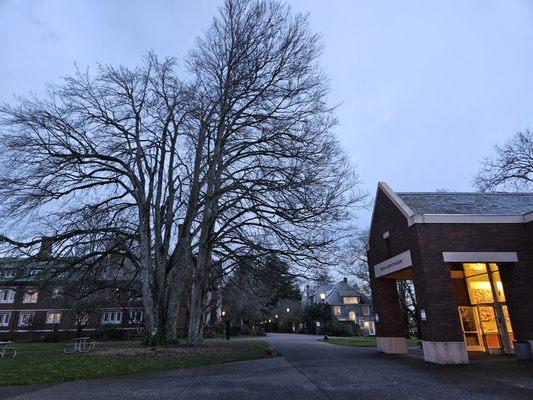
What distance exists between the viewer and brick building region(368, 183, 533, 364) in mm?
14383

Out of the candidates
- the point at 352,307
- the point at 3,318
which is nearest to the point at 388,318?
the point at 3,318

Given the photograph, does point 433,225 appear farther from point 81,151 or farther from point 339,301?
point 339,301

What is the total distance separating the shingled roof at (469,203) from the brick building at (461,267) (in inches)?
1.7

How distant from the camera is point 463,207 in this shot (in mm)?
17344

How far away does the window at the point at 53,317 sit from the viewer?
48.2 meters

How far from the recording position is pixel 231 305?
5250 cm

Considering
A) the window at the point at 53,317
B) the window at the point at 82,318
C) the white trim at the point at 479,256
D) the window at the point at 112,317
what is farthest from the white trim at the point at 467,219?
the window at the point at 53,317

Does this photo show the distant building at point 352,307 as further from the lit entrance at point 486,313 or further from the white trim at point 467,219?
the white trim at point 467,219

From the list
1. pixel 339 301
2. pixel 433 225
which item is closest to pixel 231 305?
pixel 339 301

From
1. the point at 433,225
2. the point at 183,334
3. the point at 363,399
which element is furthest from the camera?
the point at 183,334

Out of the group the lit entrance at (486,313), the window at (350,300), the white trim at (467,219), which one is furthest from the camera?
the window at (350,300)

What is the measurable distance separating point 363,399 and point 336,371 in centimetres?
429

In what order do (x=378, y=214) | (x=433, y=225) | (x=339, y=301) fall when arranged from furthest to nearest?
1. (x=339, y=301)
2. (x=378, y=214)
3. (x=433, y=225)

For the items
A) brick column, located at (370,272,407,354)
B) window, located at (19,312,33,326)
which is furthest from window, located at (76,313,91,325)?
brick column, located at (370,272,407,354)
